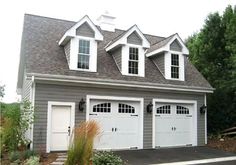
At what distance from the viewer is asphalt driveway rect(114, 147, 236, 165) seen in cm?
1345

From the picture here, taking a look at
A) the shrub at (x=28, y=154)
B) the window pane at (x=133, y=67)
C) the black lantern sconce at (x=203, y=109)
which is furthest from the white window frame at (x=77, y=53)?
the black lantern sconce at (x=203, y=109)

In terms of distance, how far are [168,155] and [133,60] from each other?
526cm

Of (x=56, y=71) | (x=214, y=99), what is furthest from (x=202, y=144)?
(x=56, y=71)

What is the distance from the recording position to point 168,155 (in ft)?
48.4

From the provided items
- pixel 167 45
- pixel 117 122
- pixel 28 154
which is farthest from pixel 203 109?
pixel 28 154

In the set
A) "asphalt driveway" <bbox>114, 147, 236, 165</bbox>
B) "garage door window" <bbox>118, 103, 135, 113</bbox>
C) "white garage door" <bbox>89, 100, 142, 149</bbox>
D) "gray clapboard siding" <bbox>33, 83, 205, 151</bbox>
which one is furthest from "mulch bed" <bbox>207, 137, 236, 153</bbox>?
"garage door window" <bbox>118, 103, 135, 113</bbox>

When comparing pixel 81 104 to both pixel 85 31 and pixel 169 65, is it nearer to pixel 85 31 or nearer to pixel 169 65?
pixel 85 31

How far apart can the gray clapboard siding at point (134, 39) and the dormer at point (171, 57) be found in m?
1.51

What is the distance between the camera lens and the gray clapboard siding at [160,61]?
59.3ft

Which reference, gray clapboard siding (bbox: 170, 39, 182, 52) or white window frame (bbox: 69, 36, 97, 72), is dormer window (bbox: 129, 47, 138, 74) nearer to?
white window frame (bbox: 69, 36, 97, 72)

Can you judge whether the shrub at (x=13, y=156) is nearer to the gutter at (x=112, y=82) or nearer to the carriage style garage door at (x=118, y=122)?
the gutter at (x=112, y=82)

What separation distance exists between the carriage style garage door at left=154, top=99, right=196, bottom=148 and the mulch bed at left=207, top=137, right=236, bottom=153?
1.30 meters

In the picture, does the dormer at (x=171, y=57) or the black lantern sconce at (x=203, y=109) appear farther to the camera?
the black lantern sconce at (x=203, y=109)

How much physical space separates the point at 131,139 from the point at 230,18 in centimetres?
985
